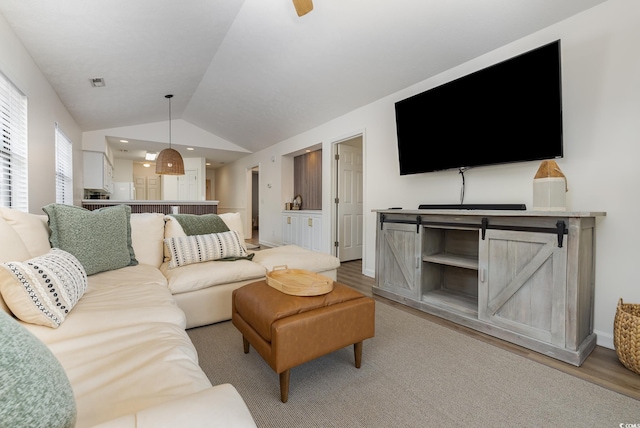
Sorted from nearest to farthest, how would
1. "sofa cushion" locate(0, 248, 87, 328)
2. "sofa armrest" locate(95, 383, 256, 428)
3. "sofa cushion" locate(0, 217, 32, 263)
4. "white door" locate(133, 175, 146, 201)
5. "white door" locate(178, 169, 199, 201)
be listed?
"sofa armrest" locate(95, 383, 256, 428) → "sofa cushion" locate(0, 248, 87, 328) → "sofa cushion" locate(0, 217, 32, 263) → "white door" locate(178, 169, 199, 201) → "white door" locate(133, 175, 146, 201)

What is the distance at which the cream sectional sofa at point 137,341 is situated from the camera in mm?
659

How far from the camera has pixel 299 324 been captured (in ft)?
4.73

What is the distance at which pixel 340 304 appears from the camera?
1634mm

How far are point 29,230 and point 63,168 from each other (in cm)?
322

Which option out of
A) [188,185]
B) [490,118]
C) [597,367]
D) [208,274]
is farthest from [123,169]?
[597,367]

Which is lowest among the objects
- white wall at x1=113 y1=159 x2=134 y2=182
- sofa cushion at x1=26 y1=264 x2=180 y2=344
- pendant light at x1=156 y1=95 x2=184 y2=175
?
sofa cushion at x1=26 y1=264 x2=180 y2=344

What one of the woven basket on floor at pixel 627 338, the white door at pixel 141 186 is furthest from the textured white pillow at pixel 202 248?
the white door at pixel 141 186

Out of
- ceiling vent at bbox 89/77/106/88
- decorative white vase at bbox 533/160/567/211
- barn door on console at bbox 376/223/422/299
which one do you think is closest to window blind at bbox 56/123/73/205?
ceiling vent at bbox 89/77/106/88

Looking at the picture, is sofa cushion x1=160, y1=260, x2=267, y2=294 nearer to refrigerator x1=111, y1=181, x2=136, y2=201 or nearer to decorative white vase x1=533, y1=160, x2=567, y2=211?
decorative white vase x1=533, y1=160, x2=567, y2=211

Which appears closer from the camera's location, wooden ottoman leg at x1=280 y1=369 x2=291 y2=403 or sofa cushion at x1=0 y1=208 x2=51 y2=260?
wooden ottoman leg at x1=280 y1=369 x2=291 y2=403

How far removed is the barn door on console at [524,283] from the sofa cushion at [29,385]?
238 cm

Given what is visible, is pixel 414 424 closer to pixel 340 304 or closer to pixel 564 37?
pixel 340 304

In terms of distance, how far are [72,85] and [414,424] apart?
15.2 feet

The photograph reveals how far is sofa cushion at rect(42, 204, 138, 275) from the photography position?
186 centimetres
